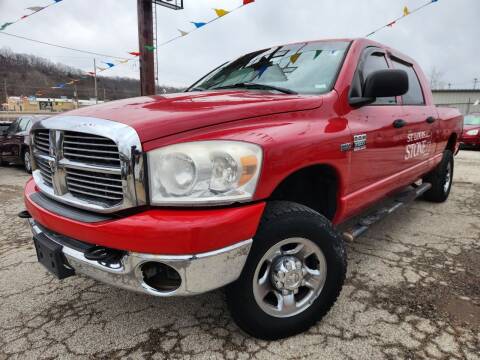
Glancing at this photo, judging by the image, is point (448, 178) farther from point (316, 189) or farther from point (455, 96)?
point (455, 96)

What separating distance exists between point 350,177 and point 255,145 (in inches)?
37.9

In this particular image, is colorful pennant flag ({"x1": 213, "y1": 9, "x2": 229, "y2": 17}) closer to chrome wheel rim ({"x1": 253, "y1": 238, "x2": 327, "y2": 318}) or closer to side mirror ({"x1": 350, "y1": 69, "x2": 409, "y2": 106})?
side mirror ({"x1": 350, "y1": 69, "x2": 409, "y2": 106})

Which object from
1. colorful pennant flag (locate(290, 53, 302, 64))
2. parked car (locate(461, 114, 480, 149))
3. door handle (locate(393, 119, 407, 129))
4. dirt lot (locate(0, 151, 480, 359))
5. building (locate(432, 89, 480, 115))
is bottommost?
dirt lot (locate(0, 151, 480, 359))

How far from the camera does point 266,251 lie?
1843mm

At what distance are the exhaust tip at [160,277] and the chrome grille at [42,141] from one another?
983 mm

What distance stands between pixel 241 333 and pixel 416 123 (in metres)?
2.46

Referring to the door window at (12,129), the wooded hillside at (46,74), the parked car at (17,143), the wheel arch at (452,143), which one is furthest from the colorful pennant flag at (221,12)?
the wooded hillside at (46,74)

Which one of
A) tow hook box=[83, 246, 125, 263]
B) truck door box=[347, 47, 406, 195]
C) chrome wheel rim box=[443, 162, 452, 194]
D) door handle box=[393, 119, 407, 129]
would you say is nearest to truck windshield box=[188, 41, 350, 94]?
truck door box=[347, 47, 406, 195]

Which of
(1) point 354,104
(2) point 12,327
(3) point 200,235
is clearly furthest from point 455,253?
(2) point 12,327

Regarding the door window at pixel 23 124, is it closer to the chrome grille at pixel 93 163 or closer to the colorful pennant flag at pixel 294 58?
the chrome grille at pixel 93 163

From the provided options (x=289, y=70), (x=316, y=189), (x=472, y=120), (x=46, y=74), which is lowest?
(x=316, y=189)

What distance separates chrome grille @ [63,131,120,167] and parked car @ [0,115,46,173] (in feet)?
26.1

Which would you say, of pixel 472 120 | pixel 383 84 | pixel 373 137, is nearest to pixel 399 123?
pixel 373 137

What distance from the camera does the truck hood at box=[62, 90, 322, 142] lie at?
66.6 inches
